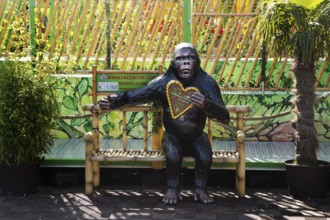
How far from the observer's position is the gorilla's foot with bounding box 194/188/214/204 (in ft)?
17.5

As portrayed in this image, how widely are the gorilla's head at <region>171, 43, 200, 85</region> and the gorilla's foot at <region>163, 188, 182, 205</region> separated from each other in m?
1.03

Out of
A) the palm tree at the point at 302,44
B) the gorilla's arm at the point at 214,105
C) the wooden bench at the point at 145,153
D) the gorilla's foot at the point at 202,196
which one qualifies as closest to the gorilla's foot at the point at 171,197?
the gorilla's foot at the point at 202,196

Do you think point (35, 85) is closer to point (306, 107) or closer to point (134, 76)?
point (134, 76)

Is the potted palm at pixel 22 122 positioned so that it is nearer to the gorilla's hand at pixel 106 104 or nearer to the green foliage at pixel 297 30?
the gorilla's hand at pixel 106 104

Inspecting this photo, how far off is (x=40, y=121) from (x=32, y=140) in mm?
201

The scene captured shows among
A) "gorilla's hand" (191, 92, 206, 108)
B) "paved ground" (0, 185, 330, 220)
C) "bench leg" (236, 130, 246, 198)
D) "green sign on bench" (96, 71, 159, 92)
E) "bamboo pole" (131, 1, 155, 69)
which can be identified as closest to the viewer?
"paved ground" (0, 185, 330, 220)

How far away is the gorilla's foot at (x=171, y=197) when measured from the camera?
5285 millimetres

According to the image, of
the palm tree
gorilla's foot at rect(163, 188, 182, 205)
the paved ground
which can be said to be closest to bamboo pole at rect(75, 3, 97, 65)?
the paved ground

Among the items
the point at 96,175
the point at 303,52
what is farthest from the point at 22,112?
the point at 303,52

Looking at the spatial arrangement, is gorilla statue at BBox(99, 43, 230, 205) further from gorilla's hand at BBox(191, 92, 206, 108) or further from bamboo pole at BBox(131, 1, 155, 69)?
bamboo pole at BBox(131, 1, 155, 69)

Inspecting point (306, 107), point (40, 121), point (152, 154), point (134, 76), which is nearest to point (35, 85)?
point (40, 121)

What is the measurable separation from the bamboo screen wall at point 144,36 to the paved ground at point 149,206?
67.8 inches

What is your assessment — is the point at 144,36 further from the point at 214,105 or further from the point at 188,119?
the point at 214,105

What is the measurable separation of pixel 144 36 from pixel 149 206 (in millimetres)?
Result: 2598
